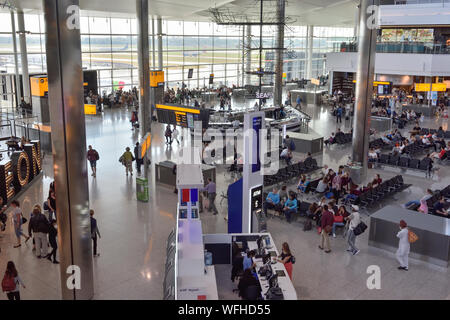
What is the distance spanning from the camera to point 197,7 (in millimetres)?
32594

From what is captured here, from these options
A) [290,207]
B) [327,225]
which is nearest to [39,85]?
[290,207]

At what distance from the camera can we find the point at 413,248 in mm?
11234

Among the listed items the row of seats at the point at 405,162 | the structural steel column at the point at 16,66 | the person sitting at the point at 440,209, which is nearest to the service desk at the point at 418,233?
the person sitting at the point at 440,209

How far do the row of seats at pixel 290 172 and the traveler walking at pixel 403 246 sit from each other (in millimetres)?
6633

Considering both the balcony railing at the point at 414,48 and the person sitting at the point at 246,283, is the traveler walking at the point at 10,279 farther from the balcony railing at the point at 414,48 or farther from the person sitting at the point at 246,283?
the balcony railing at the point at 414,48

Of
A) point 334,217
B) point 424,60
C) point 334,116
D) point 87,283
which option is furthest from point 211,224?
point 424,60

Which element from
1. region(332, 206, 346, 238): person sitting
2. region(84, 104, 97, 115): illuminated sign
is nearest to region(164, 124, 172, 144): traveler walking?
region(84, 104, 97, 115): illuminated sign

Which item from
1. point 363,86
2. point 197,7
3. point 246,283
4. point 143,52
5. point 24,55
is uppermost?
point 197,7

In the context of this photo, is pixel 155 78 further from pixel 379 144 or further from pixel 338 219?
pixel 338 219

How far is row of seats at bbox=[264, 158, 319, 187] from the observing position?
55.7ft

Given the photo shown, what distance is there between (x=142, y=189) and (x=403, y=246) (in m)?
7.97

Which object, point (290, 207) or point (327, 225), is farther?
point (290, 207)

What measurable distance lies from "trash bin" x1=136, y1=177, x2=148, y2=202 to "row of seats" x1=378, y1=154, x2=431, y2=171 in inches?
406

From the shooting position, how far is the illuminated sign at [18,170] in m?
14.1
